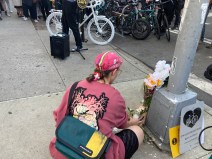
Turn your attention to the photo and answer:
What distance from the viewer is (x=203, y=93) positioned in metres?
4.06

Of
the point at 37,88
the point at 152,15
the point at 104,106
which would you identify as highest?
the point at 104,106

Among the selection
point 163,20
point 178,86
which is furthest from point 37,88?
point 163,20

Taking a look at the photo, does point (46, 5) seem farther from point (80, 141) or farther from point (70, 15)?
point (80, 141)

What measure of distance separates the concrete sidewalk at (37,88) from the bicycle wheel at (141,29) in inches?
45.7

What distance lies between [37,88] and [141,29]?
388cm

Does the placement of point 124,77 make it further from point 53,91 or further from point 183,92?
point 183,92

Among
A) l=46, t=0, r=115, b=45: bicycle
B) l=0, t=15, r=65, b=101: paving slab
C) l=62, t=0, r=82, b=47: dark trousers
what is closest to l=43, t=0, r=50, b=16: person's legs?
l=0, t=15, r=65, b=101: paving slab

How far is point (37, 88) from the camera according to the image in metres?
3.99

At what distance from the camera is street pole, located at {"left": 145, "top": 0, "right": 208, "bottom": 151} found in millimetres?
2213

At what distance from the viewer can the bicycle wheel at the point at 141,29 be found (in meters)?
6.77

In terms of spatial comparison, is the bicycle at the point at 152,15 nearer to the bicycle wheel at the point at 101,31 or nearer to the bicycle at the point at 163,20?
the bicycle at the point at 163,20

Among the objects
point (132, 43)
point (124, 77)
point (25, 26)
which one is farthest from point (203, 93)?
point (25, 26)

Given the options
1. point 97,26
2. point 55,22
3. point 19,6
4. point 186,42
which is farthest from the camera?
point 19,6

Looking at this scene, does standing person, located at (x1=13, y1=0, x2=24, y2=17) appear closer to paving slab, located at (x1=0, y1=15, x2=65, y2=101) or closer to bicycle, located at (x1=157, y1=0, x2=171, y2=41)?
paving slab, located at (x1=0, y1=15, x2=65, y2=101)
